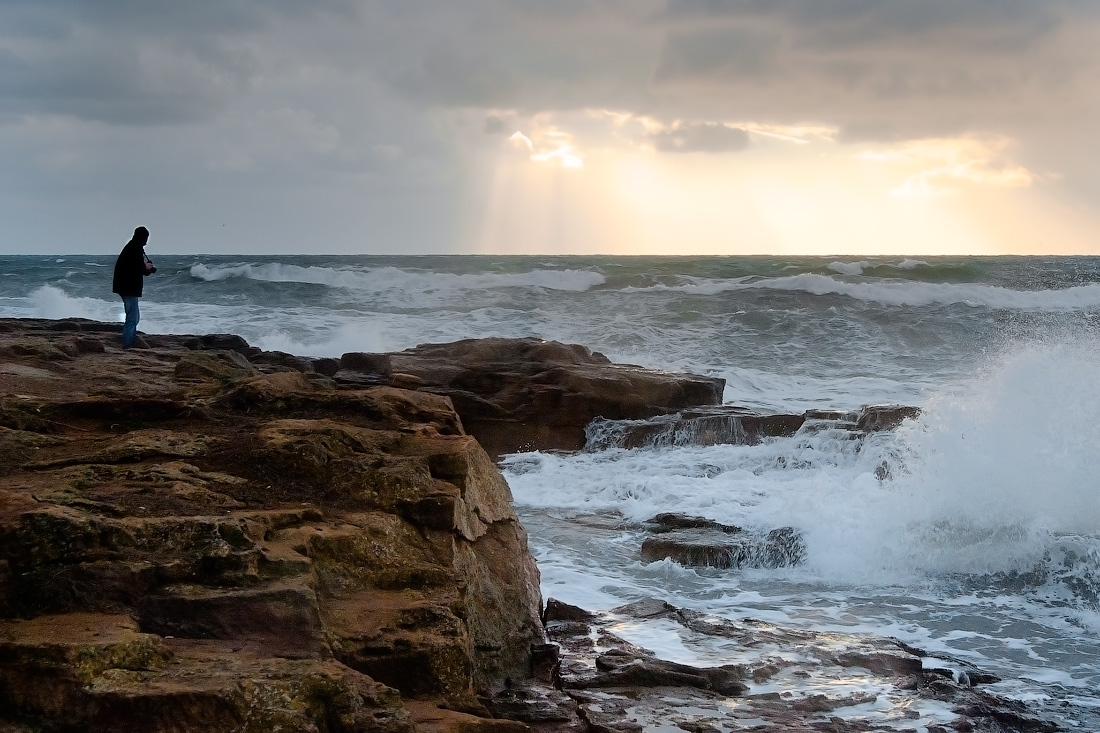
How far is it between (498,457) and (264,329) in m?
13.7

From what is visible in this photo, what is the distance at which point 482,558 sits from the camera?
15.7 ft

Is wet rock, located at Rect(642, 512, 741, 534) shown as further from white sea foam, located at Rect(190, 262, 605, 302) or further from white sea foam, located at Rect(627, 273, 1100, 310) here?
white sea foam, located at Rect(190, 262, 605, 302)

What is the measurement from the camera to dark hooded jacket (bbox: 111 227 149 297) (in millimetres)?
9836

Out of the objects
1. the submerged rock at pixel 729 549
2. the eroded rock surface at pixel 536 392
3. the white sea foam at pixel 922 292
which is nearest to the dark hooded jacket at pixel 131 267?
the eroded rock surface at pixel 536 392

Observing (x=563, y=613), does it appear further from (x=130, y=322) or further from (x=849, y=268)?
(x=849, y=268)

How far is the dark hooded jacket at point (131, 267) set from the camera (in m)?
9.84

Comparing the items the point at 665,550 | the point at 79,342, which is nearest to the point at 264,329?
the point at 79,342

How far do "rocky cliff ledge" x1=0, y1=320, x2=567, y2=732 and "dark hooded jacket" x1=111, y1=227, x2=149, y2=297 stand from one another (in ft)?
14.3

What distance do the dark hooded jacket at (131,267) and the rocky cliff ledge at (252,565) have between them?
14.3ft

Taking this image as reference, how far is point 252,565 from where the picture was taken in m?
3.61

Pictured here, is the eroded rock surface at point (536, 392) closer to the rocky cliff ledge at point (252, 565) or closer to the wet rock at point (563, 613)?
the wet rock at point (563, 613)

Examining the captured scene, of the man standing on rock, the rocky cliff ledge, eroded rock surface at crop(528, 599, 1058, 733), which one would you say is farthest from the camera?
the man standing on rock

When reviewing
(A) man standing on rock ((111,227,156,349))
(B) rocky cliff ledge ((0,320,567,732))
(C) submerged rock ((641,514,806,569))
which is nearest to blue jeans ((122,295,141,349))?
(A) man standing on rock ((111,227,156,349))

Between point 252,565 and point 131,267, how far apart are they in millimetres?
7268
